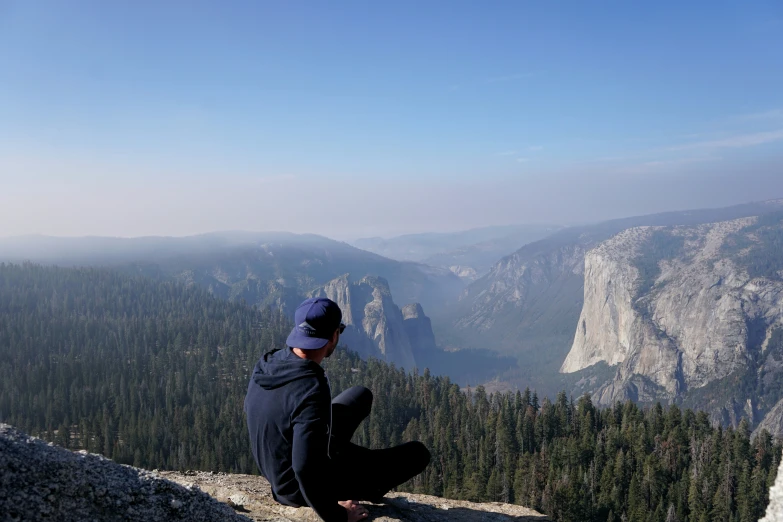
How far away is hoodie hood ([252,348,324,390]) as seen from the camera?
9.38 meters

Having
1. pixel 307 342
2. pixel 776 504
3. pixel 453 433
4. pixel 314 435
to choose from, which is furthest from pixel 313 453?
pixel 453 433

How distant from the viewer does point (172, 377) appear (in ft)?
542

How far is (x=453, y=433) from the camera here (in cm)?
12562

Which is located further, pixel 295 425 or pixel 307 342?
pixel 307 342

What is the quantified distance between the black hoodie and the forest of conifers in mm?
73297

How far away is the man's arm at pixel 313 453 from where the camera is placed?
349 inches

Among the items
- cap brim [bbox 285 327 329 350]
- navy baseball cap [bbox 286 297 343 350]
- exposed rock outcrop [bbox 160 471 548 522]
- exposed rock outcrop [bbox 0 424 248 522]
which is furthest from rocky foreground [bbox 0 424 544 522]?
navy baseball cap [bbox 286 297 343 350]

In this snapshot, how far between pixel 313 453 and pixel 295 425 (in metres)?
0.57

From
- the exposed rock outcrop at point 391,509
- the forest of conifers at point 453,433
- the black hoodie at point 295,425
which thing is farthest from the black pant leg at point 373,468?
the forest of conifers at point 453,433

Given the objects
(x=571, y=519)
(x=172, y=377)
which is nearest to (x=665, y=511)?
(x=571, y=519)

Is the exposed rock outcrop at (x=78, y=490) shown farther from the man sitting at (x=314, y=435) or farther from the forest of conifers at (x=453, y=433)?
the forest of conifers at (x=453, y=433)

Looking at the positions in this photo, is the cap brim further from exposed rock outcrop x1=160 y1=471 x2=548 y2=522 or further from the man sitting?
exposed rock outcrop x1=160 y1=471 x2=548 y2=522

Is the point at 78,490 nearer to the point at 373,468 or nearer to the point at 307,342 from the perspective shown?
the point at 307,342

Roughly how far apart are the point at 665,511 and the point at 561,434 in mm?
33489
